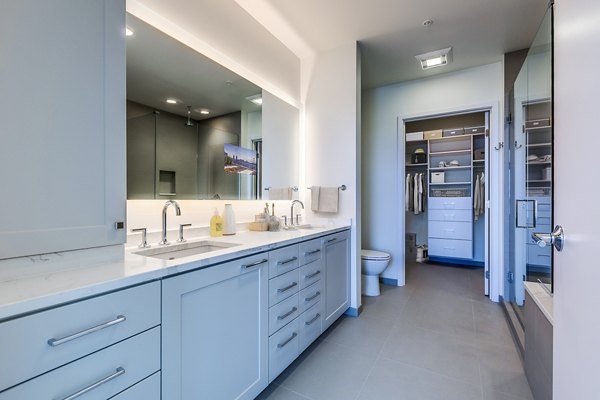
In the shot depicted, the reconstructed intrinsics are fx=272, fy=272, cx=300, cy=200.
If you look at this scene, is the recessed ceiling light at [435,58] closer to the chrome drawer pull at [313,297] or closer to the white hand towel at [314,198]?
the white hand towel at [314,198]

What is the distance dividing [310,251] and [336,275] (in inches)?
21.0

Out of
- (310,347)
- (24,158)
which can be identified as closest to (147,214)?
(24,158)

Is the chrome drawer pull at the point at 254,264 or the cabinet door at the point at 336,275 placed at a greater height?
the chrome drawer pull at the point at 254,264

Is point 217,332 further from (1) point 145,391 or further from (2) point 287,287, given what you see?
(2) point 287,287

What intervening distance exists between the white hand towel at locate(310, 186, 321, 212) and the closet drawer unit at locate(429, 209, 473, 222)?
9.18 ft

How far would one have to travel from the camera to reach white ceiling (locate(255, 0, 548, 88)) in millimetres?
2125

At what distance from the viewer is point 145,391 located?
902mm

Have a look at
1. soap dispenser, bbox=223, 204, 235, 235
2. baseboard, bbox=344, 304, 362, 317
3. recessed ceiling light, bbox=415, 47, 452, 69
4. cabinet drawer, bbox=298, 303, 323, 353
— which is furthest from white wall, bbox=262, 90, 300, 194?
recessed ceiling light, bbox=415, 47, 452, 69

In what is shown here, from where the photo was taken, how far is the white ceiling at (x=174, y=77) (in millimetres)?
1476

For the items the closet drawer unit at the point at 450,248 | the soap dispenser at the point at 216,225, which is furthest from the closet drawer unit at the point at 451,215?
the soap dispenser at the point at 216,225

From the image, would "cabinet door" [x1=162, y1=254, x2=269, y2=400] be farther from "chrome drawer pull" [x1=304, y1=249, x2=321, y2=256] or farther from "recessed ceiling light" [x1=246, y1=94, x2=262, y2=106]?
"recessed ceiling light" [x1=246, y1=94, x2=262, y2=106]

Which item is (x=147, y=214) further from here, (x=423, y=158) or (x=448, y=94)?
(x=423, y=158)

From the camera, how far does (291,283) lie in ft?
5.52

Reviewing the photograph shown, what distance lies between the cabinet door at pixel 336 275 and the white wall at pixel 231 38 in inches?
58.1
